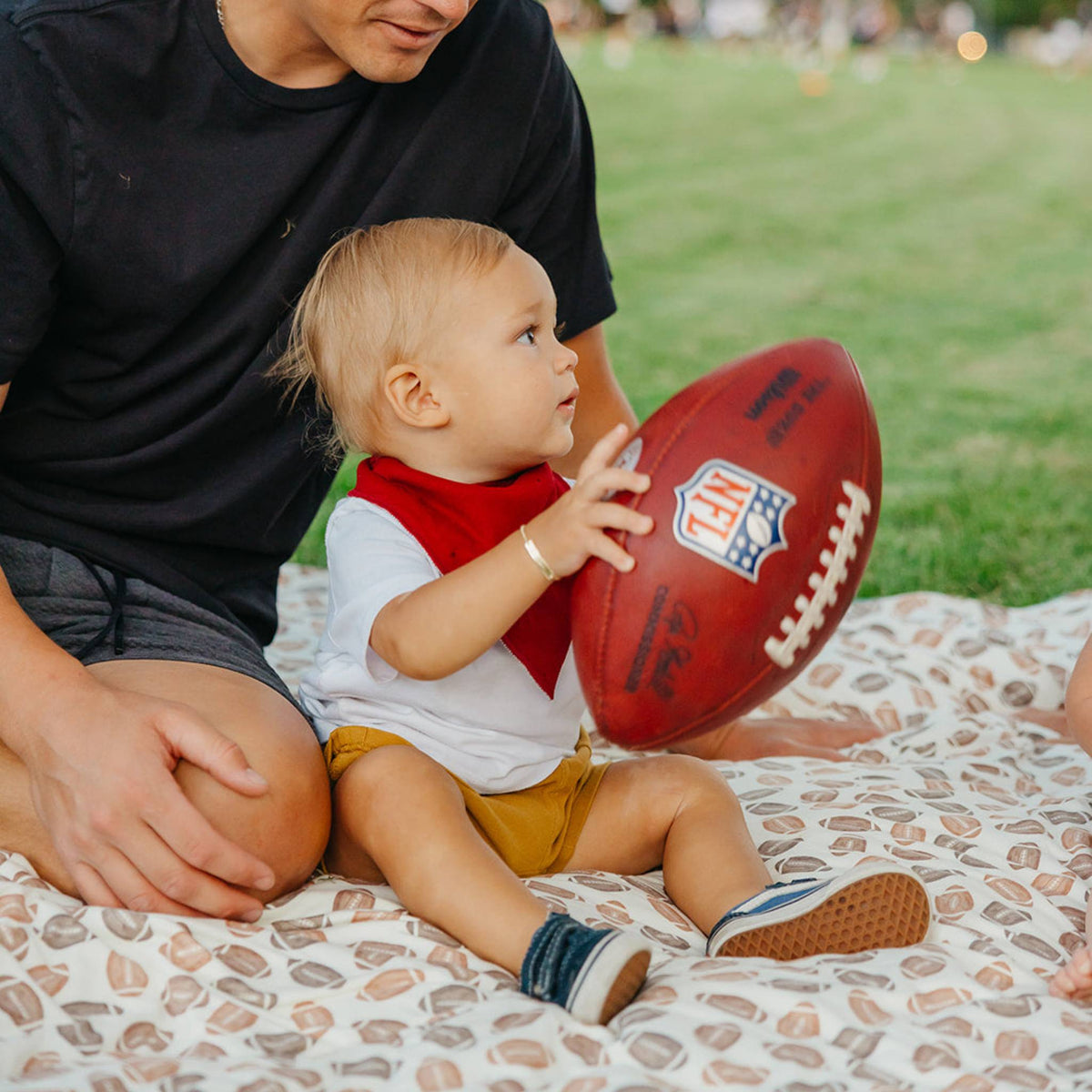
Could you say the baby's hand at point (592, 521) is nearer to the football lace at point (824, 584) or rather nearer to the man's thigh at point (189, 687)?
the football lace at point (824, 584)

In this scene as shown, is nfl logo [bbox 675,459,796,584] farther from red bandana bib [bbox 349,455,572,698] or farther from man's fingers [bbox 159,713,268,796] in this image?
man's fingers [bbox 159,713,268,796]

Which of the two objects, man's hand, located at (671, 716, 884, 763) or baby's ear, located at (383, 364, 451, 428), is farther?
man's hand, located at (671, 716, 884, 763)

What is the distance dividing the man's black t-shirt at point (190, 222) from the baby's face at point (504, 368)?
13.2 inches

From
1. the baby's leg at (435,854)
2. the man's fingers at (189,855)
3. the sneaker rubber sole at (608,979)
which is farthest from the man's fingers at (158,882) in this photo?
the sneaker rubber sole at (608,979)

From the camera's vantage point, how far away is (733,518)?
1765 millimetres

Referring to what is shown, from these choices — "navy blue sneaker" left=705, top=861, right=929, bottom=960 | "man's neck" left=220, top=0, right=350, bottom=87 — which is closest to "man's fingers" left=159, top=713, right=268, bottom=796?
"navy blue sneaker" left=705, top=861, right=929, bottom=960

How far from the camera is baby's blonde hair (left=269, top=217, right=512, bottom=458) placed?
6.64 feet

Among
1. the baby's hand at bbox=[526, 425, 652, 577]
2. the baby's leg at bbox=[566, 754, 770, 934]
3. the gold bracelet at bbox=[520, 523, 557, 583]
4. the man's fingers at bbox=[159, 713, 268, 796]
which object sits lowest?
the baby's leg at bbox=[566, 754, 770, 934]

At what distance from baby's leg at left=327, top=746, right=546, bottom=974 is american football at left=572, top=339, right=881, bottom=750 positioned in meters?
0.22

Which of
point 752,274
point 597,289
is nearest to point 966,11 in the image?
point 752,274

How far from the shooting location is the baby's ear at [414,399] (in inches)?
80.0

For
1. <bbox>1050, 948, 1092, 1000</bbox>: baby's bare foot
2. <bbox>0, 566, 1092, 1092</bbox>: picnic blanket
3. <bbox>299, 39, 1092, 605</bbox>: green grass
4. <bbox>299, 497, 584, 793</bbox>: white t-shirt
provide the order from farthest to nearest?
1. <bbox>299, 39, 1092, 605</bbox>: green grass
2. <bbox>299, 497, 584, 793</bbox>: white t-shirt
3. <bbox>1050, 948, 1092, 1000</bbox>: baby's bare foot
4. <bbox>0, 566, 1092, 1092</bbox>: picnic blanket

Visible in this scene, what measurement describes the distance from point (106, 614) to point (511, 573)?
0.67 m

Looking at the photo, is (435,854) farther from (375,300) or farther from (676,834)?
(375,300)
